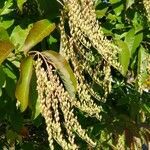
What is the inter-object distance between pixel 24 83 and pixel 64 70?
0.16 metres

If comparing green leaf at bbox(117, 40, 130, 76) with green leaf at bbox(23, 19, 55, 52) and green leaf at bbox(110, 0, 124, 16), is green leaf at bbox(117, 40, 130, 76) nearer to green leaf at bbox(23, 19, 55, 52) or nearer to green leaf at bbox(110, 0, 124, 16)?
green leaf at bbox(110, 0, 124, 16)

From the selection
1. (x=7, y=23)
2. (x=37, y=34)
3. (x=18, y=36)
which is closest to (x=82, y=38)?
(x=37, y=34)

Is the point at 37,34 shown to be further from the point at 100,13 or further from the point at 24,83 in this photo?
the point at 100,13

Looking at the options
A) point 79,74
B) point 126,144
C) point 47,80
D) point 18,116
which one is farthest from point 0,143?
point 47,80

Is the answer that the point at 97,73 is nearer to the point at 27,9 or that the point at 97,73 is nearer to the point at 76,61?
the point at 76,61

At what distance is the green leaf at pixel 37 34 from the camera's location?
1.79 meters

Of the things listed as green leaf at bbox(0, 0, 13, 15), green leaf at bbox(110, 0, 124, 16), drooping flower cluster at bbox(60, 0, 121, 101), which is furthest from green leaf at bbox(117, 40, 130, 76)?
green leaf at bbox(0, 0, 13, 15)

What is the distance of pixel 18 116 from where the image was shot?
224 centimetres

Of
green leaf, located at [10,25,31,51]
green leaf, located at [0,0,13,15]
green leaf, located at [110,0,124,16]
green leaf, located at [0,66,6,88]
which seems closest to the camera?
green leaf, located at [0,66,6,88]

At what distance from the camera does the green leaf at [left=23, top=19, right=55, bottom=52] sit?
5.87 feet

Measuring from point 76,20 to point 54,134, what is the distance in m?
0.46

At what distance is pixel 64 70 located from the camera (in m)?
1.71

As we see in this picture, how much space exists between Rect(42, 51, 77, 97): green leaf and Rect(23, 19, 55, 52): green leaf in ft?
0.27

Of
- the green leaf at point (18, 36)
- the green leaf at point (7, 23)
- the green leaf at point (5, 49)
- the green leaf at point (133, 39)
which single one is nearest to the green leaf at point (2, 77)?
the green leaf at point (5, 49)
